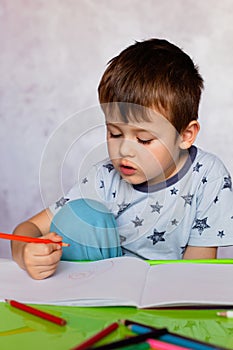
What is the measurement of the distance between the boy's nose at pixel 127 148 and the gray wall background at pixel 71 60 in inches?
37.5

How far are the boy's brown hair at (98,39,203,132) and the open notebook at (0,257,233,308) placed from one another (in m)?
0.27

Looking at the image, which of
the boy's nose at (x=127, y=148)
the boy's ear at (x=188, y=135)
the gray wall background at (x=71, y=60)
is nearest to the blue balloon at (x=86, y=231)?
the boy's nose at (x=127, y=148)

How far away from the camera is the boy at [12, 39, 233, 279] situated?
3.44 feet

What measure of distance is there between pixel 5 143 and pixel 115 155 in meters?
1.07

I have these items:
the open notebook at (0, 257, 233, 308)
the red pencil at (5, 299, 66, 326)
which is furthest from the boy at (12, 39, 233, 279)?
the red pencil at (5, 299, 66, 326)

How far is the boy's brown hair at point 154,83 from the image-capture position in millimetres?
1088

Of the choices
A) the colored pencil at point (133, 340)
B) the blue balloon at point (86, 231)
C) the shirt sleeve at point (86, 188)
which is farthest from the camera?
the shirt sleeve at point (86, 188)

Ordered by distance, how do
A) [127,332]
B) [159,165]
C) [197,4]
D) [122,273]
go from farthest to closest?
[197,4], [159,165], [122,273], [127,332]

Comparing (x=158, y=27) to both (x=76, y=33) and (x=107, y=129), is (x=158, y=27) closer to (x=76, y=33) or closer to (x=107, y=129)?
(x=76, y=33)

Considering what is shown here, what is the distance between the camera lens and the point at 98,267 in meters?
0.91

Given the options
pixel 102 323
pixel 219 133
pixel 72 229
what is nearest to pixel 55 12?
pixel 219 133

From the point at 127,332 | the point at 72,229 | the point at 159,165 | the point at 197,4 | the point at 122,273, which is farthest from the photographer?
the point at 197,4

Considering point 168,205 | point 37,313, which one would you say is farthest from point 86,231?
point 37,313

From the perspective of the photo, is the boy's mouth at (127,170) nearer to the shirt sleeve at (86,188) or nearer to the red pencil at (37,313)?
the shirt sleeve at (86,188)
